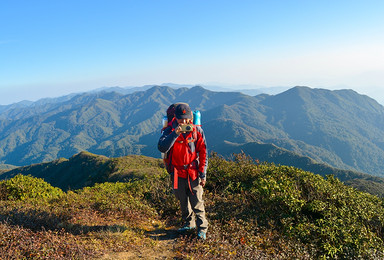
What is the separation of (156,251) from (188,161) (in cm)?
212

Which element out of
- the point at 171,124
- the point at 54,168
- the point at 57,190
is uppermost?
the point at 171,124

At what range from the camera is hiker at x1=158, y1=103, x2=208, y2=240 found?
15.6 ft

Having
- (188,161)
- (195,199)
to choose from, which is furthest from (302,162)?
(188,161)

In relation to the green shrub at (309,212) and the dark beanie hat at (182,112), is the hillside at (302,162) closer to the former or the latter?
the green shrub at (309,212)

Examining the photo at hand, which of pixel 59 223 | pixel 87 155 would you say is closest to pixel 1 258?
pixel 59 223

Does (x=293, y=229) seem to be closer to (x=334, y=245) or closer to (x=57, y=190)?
(x=334, y=245)

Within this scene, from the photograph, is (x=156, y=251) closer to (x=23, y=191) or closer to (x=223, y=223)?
(x=223, y=223)

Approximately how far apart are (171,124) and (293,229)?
402 cm

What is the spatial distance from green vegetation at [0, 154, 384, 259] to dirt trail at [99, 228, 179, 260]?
2.8 inches

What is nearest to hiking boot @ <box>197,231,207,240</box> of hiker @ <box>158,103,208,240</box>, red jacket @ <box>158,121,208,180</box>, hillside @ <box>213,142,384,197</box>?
hiker @ <box>158,103,208,240</box>

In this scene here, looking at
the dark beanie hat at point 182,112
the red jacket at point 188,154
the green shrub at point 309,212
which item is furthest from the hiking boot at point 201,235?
the dark beanie hat at point 182,112

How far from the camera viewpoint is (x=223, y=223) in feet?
19.8

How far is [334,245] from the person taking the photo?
494 cm

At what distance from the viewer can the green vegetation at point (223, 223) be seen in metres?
4.69
